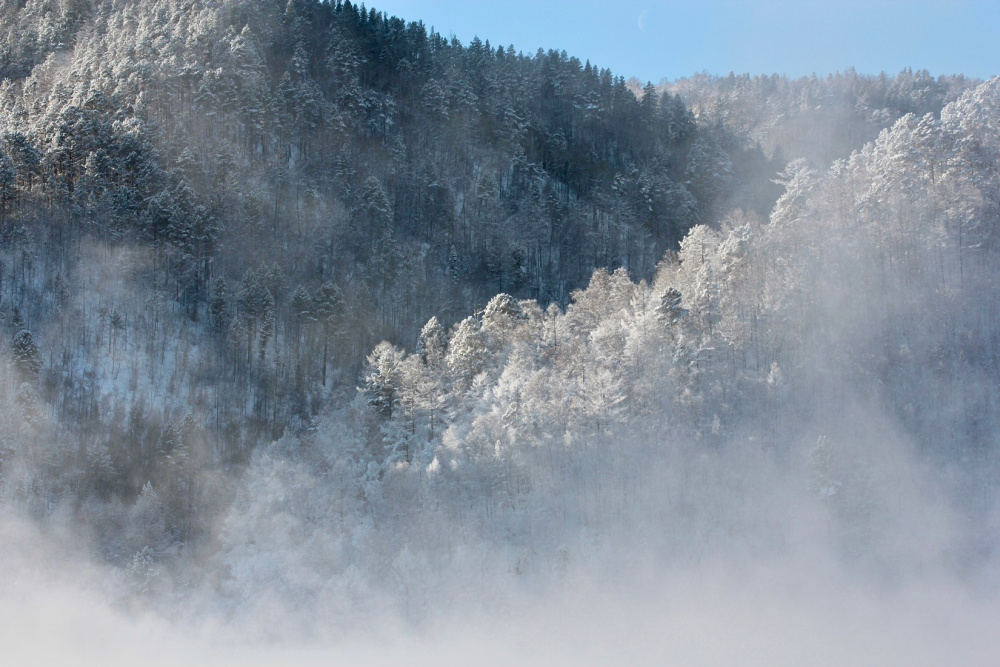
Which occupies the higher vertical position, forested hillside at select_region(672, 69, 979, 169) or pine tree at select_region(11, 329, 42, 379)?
forested hillside at select_region(672, 69, 979, 169)

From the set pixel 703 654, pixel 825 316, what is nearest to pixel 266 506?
pixel 703 654

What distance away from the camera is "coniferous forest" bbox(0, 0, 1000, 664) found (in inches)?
2347

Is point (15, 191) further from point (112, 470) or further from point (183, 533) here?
point (183, 533)

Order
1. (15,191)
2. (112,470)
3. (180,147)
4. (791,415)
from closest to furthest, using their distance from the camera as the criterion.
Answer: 1. (791,415)
2. (112,470)
3. (15,191)
4. (180,147)

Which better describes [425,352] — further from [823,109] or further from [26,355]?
[823,109]

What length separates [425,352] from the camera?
259 feet

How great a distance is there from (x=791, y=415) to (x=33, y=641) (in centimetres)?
5962

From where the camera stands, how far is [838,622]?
5356 cm

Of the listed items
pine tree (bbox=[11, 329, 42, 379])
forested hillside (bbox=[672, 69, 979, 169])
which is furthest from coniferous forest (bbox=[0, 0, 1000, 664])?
forested hillside (bbox=[672, 69, 979, 169])

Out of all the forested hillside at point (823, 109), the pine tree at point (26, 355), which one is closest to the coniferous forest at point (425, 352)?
the pine tree at point (26, 355)

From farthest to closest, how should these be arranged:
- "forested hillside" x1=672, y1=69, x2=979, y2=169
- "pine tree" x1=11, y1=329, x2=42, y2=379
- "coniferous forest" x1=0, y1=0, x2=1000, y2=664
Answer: "forested hillside" x1=672, y1=69, x2=979, y2=169
"pine tree" x1=11, y1=329, x2=42, y2=379
"coniferous forest" x1=0, y1=0, x2=1000, y2=664

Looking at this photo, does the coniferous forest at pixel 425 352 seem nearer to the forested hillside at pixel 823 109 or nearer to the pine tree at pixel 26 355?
the pine tree at pixel 26 355

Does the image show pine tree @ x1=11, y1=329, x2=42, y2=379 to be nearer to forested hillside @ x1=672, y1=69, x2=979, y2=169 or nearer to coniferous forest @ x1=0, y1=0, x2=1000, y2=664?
coniferous forest @ x1=0, y1=0, x2=1000, y2=664

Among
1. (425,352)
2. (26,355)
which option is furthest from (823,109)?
(26,355)
